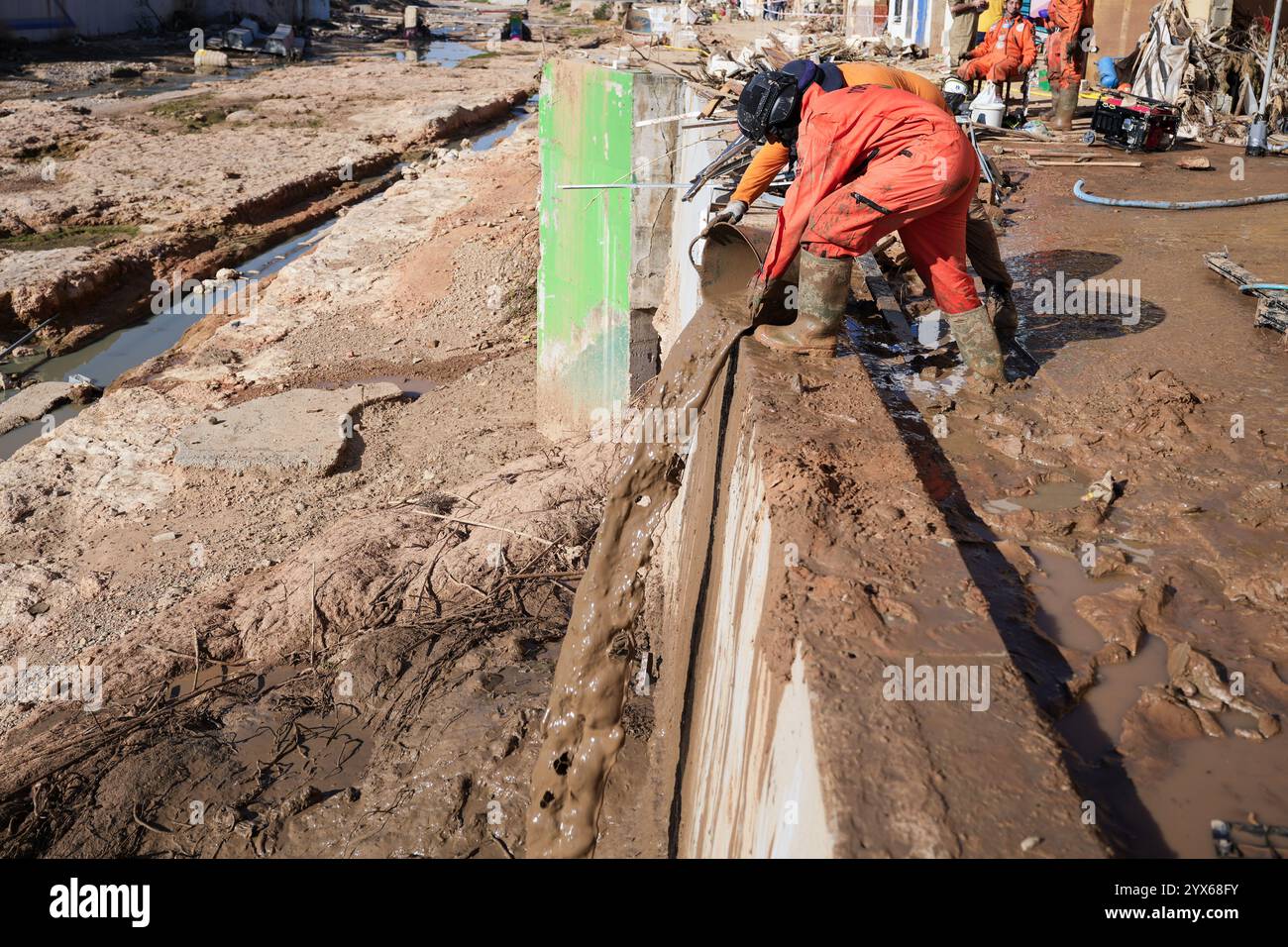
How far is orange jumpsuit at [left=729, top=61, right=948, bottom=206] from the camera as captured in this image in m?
4.20

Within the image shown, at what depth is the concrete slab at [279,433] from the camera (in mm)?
7555

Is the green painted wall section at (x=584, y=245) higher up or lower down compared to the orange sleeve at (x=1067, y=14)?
lower down

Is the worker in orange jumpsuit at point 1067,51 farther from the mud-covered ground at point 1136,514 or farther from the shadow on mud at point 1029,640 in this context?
the shadow on mud at point 1029,640

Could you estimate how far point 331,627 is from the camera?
18.6ft

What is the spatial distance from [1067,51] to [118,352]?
32.2 ft

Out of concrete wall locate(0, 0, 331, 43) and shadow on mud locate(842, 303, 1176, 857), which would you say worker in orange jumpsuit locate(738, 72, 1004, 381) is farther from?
concrete wall locate(0, 0, 331, 43)

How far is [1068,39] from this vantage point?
9.46 m

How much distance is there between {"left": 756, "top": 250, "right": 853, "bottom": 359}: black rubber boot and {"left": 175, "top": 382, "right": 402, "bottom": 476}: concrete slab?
4462 millimetres

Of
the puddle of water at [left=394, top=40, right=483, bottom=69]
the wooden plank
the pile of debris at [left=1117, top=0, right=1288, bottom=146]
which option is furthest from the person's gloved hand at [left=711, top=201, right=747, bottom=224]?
the puddle of water at [left=394, top=40, right=483, bottom=69]

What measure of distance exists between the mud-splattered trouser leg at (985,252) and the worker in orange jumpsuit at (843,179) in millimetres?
546

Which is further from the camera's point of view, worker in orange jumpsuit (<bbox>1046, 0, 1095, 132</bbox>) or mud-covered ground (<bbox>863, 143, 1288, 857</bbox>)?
worker in orange jumpsuit (<bbox>1046, 0, 1095, 132</bbox>)

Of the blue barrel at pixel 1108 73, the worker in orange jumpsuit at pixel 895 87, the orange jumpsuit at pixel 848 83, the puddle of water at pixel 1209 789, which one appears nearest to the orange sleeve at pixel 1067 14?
the blue barrel at pixel 1108 73
